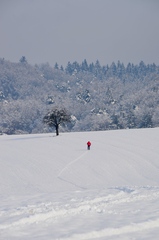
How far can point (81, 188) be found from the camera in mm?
30281

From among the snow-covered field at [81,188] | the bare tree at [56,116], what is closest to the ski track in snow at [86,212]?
the snow-covered field at [81,188]

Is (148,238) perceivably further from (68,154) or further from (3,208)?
(68,154)

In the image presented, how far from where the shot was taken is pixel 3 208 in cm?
1523

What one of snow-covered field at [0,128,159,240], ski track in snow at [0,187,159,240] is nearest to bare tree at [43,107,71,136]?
Result: snow-covered field at [0,128,159,240]

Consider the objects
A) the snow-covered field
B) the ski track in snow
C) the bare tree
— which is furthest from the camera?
the bare tree

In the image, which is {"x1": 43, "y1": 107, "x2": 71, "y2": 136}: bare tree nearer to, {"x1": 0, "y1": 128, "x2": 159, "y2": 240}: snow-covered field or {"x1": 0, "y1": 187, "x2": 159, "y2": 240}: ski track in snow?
{"x1": 0, "y1": 128, "x2": 159, "y2": 240}: snow-covered field

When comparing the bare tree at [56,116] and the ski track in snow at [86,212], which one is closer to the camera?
the ski track in snow at [86,212]

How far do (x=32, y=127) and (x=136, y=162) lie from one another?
14200 centimetres

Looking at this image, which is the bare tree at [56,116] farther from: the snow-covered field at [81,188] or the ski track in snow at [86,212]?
the ski track in snow at [86,212]

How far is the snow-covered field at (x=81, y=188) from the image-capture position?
11547 millimetres

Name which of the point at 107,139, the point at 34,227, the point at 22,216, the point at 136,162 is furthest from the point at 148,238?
the point at 107,139

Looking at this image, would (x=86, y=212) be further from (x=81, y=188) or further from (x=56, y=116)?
(x=56, y=116)

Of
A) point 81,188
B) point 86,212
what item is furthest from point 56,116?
point 86,212

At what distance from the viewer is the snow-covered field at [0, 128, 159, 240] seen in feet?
37.9
